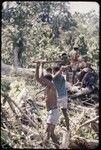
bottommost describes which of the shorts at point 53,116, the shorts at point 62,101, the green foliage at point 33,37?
the shorts at point 53,116

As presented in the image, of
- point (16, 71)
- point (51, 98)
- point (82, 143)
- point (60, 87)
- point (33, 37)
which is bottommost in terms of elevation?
point (82, 143)

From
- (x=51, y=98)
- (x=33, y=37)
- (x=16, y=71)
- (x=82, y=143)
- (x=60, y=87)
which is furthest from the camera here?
(x=33, y=37)

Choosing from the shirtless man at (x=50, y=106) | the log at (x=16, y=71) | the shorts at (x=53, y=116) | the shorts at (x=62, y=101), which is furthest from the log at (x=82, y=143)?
the log at (x=16, y=71)

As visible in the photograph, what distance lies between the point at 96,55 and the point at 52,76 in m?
7.70

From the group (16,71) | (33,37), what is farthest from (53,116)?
(33,37)

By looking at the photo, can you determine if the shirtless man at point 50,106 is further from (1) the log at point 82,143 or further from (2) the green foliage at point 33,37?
(2) the green foliage at point 33,37

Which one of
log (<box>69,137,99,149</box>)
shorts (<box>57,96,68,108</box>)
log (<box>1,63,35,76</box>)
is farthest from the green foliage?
log (<box>69,137,99,149</box>)

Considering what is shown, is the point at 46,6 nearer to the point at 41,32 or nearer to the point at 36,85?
the point at 41,32

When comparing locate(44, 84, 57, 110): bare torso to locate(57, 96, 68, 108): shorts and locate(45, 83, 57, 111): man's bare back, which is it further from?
locate(57, 96, 68, 108): shorts

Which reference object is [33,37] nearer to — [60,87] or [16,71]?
[16,71]

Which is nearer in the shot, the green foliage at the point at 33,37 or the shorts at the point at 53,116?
the shorts at the point at 53,116

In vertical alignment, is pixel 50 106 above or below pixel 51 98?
below

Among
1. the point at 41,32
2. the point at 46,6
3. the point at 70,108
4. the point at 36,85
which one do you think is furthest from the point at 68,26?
the point at 70,108

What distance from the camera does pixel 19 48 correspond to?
15.1 metres
